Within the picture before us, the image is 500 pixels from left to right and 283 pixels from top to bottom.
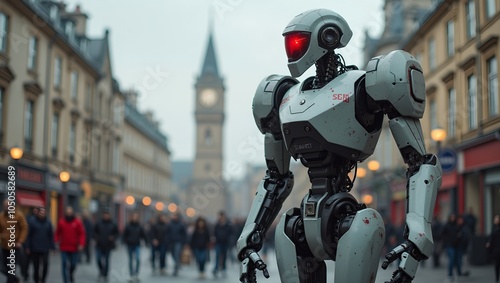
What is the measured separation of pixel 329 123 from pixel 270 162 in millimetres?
761

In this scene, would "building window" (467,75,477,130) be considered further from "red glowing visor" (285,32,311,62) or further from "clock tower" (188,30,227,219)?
"clock tower" (188,30,227,219)

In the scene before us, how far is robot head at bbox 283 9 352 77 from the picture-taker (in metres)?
4.66

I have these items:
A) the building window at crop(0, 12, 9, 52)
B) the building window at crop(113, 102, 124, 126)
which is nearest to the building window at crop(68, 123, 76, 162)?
the building window at crop(113, 102, 124, 126)

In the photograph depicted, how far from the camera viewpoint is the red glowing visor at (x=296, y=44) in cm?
468

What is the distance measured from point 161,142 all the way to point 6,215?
61.5 m

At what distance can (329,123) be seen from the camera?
4473mm

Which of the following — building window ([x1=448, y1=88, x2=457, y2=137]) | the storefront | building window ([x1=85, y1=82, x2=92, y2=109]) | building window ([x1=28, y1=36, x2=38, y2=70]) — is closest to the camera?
the storefront

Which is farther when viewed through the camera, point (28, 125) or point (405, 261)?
point (28, 125)

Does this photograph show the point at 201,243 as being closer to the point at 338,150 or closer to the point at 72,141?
the point at 338,150

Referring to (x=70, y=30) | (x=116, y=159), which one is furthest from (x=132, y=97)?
(x=70, y=30)

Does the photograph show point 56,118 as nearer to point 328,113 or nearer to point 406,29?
point 406,29

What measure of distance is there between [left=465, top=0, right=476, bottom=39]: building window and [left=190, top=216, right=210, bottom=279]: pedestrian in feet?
36.6

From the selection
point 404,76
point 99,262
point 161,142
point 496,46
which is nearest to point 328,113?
point 404,76

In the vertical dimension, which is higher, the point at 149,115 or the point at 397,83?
the point at 149,115
